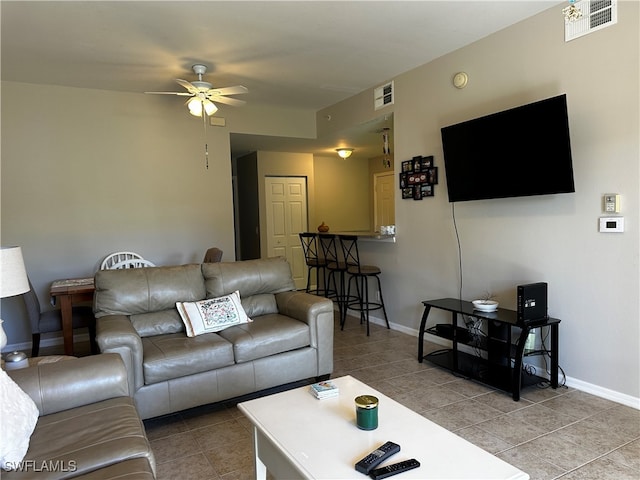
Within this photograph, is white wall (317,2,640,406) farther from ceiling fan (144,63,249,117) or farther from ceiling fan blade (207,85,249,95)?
ceiling fan (144,63,249,117)

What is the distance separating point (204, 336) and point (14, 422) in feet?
5.01

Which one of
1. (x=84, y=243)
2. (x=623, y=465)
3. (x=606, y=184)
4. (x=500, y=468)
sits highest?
(x=606, y=184)

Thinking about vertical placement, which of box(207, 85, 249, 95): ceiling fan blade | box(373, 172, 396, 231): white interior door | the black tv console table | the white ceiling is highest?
the white ceiling

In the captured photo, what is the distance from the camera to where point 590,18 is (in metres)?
2.84

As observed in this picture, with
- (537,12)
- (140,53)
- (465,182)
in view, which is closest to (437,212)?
(465,182)

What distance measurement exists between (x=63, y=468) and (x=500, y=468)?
4.92 feet

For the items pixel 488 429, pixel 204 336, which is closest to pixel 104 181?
pixel 204 336

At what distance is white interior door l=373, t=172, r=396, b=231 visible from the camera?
7781 mm

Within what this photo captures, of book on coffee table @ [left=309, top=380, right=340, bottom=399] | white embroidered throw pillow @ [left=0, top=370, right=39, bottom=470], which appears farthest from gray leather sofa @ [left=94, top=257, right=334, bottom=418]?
book on coffee table @ [left=309, top=380, right=340, bottom=399]

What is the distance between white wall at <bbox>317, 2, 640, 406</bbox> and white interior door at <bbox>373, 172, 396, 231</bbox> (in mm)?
3529

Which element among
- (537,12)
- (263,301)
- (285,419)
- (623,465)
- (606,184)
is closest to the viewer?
(285,419)

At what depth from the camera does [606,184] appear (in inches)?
111

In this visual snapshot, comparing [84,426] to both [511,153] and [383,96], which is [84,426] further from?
[383,96]

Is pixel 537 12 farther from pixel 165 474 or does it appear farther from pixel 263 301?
pixel 165 474
